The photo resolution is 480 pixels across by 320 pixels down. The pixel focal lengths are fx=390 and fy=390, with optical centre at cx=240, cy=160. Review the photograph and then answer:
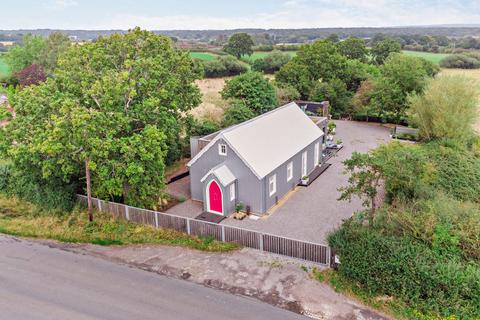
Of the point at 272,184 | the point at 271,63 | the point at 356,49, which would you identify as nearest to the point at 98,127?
the point at 272,184

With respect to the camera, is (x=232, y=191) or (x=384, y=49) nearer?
(x=232, y=191)

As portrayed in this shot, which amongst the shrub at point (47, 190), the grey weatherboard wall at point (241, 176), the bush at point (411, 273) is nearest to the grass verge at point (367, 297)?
the bush at point (411, 273)

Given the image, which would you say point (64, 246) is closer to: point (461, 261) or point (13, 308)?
point (13, 308)

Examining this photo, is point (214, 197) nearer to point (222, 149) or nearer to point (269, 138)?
point (222, 149)

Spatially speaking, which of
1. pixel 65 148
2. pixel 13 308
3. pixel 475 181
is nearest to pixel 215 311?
pixel 13 308

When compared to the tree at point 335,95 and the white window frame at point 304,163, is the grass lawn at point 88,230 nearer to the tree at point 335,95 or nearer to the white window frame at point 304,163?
the white window frame at point 304,163

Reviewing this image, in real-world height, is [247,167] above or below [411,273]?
above

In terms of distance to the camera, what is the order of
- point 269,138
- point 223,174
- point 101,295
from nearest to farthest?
point 101,295 → point 223,174 → point 269,138
